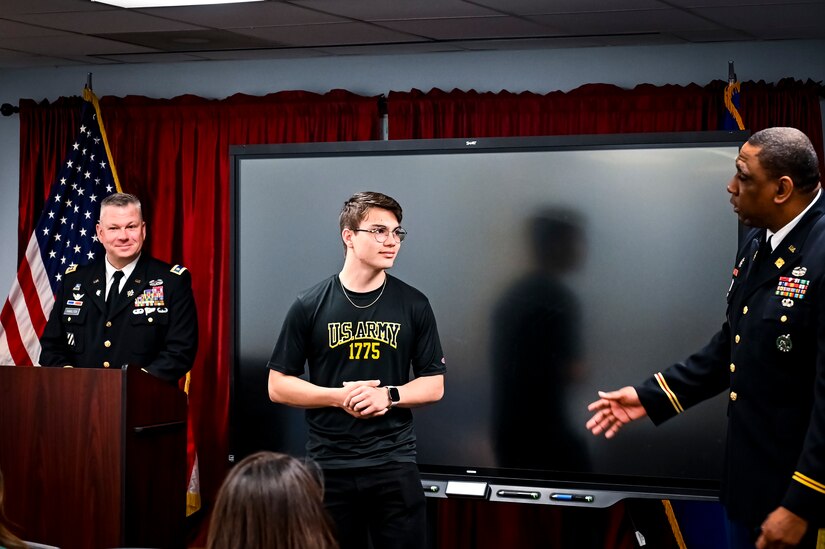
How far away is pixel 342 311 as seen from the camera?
10.8ft

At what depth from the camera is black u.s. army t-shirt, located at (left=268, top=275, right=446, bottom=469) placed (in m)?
3.24

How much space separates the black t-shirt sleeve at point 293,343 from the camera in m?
3.30

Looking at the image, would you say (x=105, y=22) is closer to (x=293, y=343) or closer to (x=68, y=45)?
(x=68, y=45)

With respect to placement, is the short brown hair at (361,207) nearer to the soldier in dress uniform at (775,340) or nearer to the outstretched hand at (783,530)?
the soldier in dress uniform at (775,340)

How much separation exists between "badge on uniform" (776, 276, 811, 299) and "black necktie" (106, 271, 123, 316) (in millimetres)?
2858

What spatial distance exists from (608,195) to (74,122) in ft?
10.6

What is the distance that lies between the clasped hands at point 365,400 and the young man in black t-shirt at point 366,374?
0.01 m

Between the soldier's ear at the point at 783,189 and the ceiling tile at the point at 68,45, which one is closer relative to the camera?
the soldier's ear at the point at 783,189

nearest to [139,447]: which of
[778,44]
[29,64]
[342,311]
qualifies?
[342,311]

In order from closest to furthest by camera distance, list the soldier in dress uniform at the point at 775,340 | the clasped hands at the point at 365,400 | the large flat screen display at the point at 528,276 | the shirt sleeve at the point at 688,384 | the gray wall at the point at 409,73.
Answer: the soldier in dress uniform at the point at 775,340
the shirt sleeve at the point at 688,384
the clasped hands at the point at 365,400
the large flat screen display at the point at 528,276
the gray wall at the point at 409,73

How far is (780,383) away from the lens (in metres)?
2.54

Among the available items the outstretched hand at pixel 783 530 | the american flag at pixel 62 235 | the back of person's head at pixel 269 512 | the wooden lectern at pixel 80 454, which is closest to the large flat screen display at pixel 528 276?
the wooden lectern at pixel 80 454

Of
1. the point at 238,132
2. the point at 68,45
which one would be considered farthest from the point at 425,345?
the point at 68,45

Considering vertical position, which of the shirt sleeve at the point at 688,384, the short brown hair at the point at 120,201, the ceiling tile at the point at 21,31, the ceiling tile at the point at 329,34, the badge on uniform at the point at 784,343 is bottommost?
the shirt sleeve at the point at 688,384
